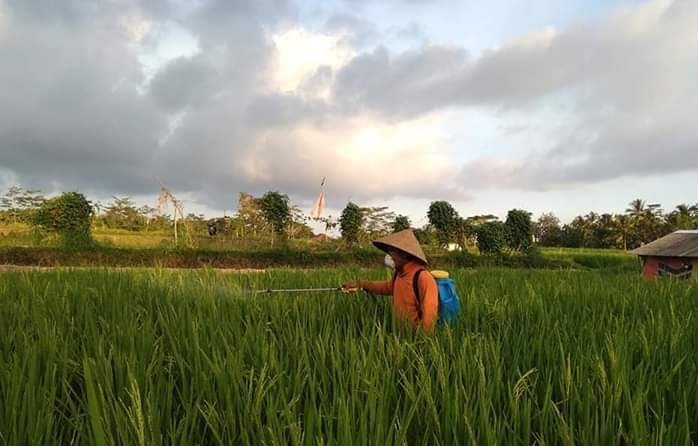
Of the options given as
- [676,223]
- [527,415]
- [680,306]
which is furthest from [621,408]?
[676,223]

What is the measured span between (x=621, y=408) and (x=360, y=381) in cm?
86

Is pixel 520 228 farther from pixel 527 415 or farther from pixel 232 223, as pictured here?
pixel 527 415

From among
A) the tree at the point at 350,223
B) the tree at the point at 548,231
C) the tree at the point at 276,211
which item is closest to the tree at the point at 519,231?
the tree at the point at 350,223

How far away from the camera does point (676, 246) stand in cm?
1163

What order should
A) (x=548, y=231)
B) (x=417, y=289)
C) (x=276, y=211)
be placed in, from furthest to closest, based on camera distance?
(x=548, y=231)
(x=276, y=211)
(x=417, y=289)

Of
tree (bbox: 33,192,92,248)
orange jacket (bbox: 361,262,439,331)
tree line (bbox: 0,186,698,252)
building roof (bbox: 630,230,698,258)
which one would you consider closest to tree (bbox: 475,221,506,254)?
tree line (bbox: 0,186,698,252)

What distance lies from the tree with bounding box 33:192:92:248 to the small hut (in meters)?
15.3

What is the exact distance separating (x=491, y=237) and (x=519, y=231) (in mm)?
1952

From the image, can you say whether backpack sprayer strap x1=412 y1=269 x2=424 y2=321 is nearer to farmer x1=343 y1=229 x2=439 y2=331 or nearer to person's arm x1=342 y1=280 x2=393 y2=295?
farmer x1=343 y1=229 x2=439 y2=331

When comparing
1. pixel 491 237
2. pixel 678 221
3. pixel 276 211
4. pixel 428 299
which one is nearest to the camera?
pixel 428 299

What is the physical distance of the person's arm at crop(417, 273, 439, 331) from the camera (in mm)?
2695

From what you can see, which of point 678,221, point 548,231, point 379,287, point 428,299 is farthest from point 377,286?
point 548,231

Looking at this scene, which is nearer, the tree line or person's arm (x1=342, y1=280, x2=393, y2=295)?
person's arm (x1=342, y1=280, x2=393, y2=295)

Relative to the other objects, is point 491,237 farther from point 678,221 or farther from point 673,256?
point 678,221
